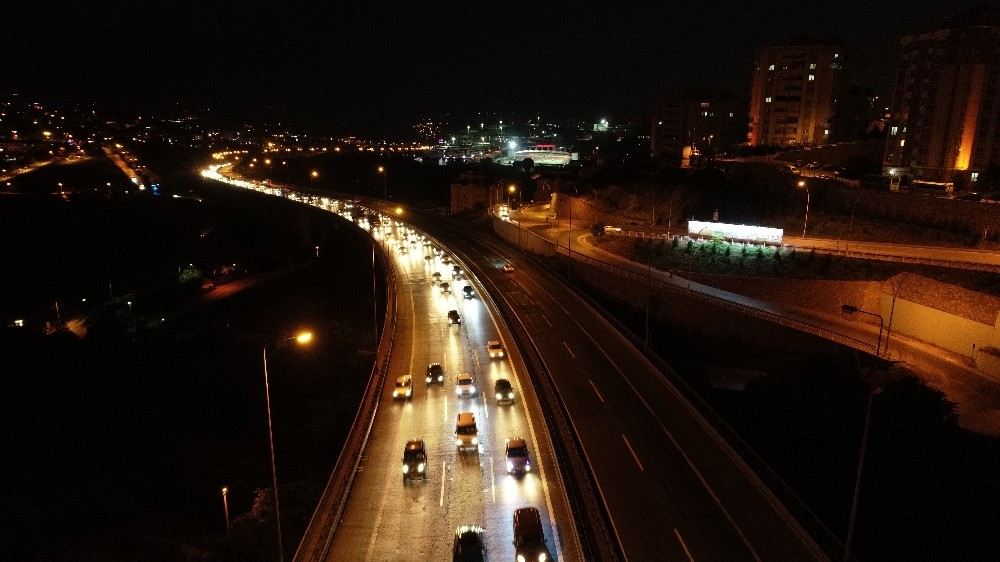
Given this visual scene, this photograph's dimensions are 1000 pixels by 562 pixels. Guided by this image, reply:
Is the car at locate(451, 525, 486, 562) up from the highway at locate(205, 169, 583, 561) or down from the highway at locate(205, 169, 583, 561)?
up

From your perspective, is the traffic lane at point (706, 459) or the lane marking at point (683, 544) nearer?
the lane marking at point (683, 544)

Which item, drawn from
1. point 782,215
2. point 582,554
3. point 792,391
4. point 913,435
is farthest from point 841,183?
point 582,554

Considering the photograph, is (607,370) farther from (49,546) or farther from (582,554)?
(49,546)

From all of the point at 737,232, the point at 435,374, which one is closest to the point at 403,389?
the point at 435,374

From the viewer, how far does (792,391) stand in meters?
29.0

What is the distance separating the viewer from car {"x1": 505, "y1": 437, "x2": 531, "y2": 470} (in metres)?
20.6

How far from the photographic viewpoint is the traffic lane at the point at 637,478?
53.8ft

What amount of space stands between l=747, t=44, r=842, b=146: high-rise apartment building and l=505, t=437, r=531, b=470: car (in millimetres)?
83143

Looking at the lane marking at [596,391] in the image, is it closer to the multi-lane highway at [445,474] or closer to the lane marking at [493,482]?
the multi-lane highway at [445,474]

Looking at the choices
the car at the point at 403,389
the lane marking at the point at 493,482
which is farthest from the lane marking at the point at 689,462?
the car at the point at 403,389

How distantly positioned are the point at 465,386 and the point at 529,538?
12.2 meters

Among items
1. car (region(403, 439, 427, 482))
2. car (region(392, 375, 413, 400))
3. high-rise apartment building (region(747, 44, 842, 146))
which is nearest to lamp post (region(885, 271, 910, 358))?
car (region(392, 375, 413, 400))

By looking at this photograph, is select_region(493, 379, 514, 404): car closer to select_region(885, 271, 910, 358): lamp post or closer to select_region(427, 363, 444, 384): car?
select_region(427, 363, 444, 384): car

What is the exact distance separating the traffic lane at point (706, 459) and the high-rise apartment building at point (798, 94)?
234ft
